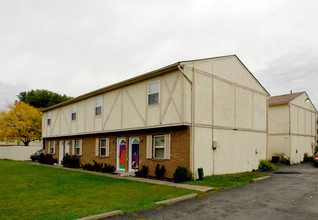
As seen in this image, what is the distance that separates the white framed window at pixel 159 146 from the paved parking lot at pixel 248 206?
485 cm

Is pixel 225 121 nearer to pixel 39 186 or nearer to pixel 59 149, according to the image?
pixel 39 186

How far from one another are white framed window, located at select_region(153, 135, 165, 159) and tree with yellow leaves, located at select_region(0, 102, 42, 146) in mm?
29637

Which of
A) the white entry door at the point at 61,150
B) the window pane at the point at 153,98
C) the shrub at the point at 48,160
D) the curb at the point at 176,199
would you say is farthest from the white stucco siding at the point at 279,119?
the shrub at the point at 48,160

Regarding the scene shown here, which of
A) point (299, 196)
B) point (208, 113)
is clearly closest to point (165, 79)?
point (208, 113)

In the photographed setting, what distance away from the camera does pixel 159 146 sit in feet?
49.5

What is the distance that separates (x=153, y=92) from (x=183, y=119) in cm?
301

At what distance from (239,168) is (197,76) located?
654cm

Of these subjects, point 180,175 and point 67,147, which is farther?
point 67,147

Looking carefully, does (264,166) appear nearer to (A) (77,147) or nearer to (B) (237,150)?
(B) (237,150)

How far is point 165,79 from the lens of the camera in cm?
1457

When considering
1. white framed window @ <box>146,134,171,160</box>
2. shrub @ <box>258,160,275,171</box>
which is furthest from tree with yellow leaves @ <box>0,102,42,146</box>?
shrub @ <box>258,160,275,171</box>

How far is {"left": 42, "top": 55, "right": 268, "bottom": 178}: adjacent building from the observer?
539 inches

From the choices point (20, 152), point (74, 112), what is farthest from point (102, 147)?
point (20, 152)

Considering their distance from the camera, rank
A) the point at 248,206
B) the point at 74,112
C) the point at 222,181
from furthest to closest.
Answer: the point at 74,112, the point at 222,181, the point at 248,206
